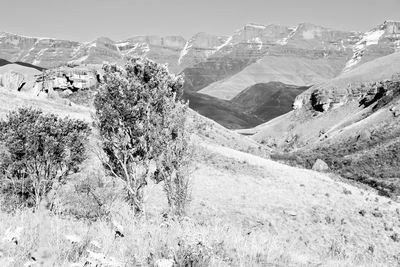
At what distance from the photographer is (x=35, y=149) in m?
21.6

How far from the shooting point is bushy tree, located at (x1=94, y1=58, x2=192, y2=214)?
20.3m

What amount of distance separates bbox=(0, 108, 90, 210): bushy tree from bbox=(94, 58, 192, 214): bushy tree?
118 inches

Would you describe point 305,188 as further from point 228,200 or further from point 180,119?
point 180,119

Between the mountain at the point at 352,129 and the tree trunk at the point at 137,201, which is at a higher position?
the tree trunk at the point at 137,201

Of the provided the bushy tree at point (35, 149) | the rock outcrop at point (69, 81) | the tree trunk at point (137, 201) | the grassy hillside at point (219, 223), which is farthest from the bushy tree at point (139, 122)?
the rock outcrop at point (69, 81)

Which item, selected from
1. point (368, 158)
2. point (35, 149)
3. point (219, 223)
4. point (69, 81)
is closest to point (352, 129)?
point (368, 158)

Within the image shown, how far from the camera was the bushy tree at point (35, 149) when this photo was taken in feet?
70.5

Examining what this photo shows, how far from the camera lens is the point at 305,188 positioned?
3994 centimetres

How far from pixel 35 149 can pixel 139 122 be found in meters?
5.76

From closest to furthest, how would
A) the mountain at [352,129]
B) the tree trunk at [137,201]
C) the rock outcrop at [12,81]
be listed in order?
the tree trunk at [137,201] → the mountain at [352,129] → the rock outcrop at [12,81]

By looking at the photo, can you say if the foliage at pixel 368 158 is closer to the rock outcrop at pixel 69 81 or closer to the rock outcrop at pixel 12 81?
the rock outcrop at pixel 69 81

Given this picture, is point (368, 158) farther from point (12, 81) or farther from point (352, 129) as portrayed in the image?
point (12, 81)

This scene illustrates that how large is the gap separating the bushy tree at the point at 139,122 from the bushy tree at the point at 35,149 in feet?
9.85

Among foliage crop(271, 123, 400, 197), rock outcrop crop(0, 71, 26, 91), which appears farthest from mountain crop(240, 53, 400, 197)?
rock outcrop crop(0, 71, 26, 91)
